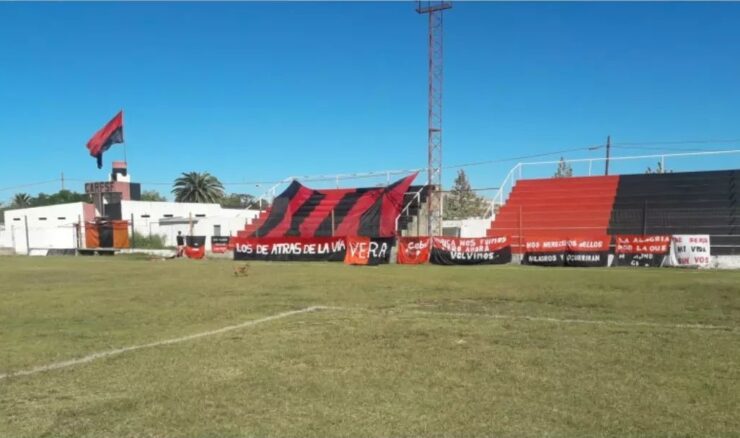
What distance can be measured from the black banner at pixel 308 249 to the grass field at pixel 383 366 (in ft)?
→ 48.1

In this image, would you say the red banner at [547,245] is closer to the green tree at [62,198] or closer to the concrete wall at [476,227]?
the concrete wall at [476,227]

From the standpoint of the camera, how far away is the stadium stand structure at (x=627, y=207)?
26.8 meters

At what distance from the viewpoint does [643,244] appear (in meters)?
24.3

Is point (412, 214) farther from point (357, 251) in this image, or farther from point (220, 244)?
point (220, 244)

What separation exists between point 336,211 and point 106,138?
2295 cm

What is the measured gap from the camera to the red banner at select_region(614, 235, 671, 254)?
23.8 metres

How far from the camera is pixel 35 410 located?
18.4ft

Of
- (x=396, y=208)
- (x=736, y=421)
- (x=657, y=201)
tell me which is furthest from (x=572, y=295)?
(x=396, y=208)

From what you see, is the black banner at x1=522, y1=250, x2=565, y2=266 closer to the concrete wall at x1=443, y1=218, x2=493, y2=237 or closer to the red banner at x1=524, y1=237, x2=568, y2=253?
the red banner at x1=524, y1=237, x2=568, y2=253

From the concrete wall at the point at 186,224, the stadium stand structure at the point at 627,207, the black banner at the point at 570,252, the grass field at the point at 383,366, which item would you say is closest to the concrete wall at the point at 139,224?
the concrete wall at the point at 186,224

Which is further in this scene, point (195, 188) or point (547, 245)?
point (195, 188)

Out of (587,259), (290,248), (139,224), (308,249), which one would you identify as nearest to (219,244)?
(290,248)

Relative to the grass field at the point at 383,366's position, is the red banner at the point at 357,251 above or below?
above

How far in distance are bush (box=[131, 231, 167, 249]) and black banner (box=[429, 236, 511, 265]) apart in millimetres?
22198
